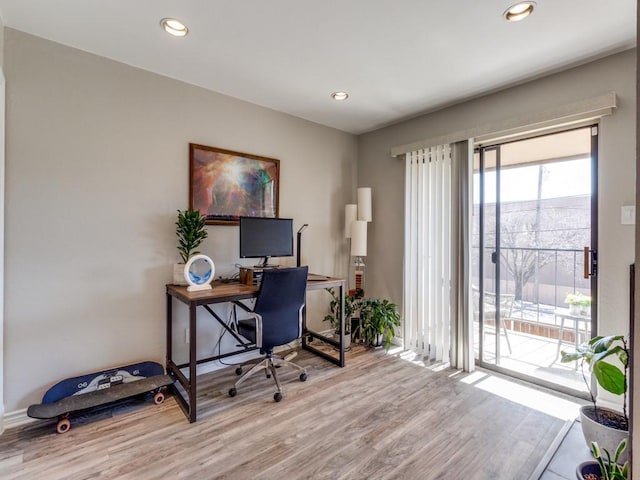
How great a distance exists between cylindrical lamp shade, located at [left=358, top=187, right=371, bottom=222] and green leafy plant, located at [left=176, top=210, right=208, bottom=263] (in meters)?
1.80

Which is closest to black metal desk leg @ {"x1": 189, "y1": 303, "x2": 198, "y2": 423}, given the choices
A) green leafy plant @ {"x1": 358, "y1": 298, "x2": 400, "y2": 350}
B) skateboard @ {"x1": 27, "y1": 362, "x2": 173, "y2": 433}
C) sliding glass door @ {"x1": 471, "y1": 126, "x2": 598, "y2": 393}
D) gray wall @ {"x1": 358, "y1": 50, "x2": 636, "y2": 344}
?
skateboard @ {"x1": 27, "y1": 362, "x2": 173, "y2": 433}

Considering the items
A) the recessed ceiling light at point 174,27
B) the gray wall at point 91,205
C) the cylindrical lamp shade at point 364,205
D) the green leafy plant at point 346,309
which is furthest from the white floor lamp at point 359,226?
the recessed ceiling light at point 174,27

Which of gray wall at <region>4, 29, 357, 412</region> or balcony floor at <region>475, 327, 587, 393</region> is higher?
gray wall at <region>4, 29, 357, 412</region>

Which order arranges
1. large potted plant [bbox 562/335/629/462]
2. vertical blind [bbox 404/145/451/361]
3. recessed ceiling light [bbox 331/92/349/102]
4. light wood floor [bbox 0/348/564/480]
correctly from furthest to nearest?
vertical blind [bbox 404/145/451/361] < recessed ceiling light [bbox 331/92/349/102] < light wood floor [bbox 0/348/564/480] < large potted plant [bbox 562/335/629/462]

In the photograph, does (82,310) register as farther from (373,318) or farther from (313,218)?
(373,318)

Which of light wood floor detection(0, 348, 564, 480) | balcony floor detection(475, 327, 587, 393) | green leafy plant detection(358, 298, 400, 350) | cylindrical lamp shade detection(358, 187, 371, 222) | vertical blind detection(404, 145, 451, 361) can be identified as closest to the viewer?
light wood floor detection(0, 348, 564, 480)

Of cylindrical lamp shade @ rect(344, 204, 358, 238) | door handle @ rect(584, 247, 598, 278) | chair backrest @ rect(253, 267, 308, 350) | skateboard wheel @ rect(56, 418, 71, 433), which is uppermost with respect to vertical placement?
cylindrical lamp shade @ rect(344, 204, 358, 238)

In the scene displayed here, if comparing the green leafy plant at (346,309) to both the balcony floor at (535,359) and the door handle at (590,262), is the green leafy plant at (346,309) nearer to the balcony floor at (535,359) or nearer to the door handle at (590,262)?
the balcony floor at (535,359)

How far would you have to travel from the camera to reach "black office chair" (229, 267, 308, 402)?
2404 millimetres

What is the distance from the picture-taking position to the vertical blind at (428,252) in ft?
10.3

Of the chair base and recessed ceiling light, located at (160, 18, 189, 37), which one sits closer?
recessed ceiling light, located at (160, 18, 189, 37)

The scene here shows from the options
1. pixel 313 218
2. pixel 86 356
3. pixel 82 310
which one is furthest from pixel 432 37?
pixel 86 356

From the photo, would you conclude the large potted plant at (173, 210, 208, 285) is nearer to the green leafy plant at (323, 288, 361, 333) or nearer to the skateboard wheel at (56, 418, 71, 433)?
the skateboard wheel at (56, 418, 71, 433)

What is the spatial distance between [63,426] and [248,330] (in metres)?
1.26
